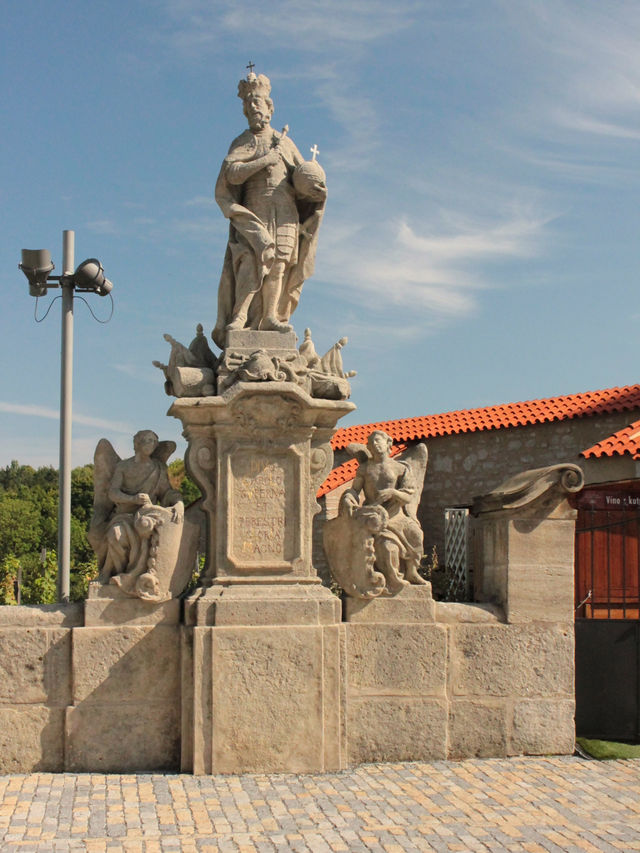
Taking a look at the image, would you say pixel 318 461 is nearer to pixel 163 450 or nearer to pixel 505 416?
pixel 163 450

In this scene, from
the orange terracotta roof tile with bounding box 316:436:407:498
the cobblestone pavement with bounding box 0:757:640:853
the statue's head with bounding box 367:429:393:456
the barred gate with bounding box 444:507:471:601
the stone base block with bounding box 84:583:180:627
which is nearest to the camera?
the cobblestone pavement with bounding box 0:757:640:853

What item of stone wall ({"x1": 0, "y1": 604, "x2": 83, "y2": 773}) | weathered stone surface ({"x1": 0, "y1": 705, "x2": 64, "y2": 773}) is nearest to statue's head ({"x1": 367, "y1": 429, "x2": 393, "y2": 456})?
stone wall ({"x1": 0, "y1": 604, "x2": 83, "y2": 773})

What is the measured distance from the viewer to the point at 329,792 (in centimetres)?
621

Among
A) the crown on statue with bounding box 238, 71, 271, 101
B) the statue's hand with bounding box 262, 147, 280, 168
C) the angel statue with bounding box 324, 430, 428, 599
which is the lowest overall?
the angel statue with bounding box 324, 430, 428, 599

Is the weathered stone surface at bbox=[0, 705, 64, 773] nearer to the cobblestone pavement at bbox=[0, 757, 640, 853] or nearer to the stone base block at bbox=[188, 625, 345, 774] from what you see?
the cobblestone pavement at bbox=[0, 757, 640, 853]

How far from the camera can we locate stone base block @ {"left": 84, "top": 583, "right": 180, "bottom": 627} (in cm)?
691

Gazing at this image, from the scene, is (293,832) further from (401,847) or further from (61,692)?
(61,692)

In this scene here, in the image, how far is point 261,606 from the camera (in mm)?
6809

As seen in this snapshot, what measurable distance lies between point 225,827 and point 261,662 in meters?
1.40

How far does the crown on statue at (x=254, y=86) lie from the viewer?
7.48 metres

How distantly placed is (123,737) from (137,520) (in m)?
1.45

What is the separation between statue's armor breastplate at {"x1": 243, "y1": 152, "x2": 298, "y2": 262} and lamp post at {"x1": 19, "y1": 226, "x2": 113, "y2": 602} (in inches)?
74.0

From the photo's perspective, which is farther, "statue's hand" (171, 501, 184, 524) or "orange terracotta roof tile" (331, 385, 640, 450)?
"orange terracotta roof tile" (331, 385, 640, 450)

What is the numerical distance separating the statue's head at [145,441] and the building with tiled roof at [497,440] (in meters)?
12.0
